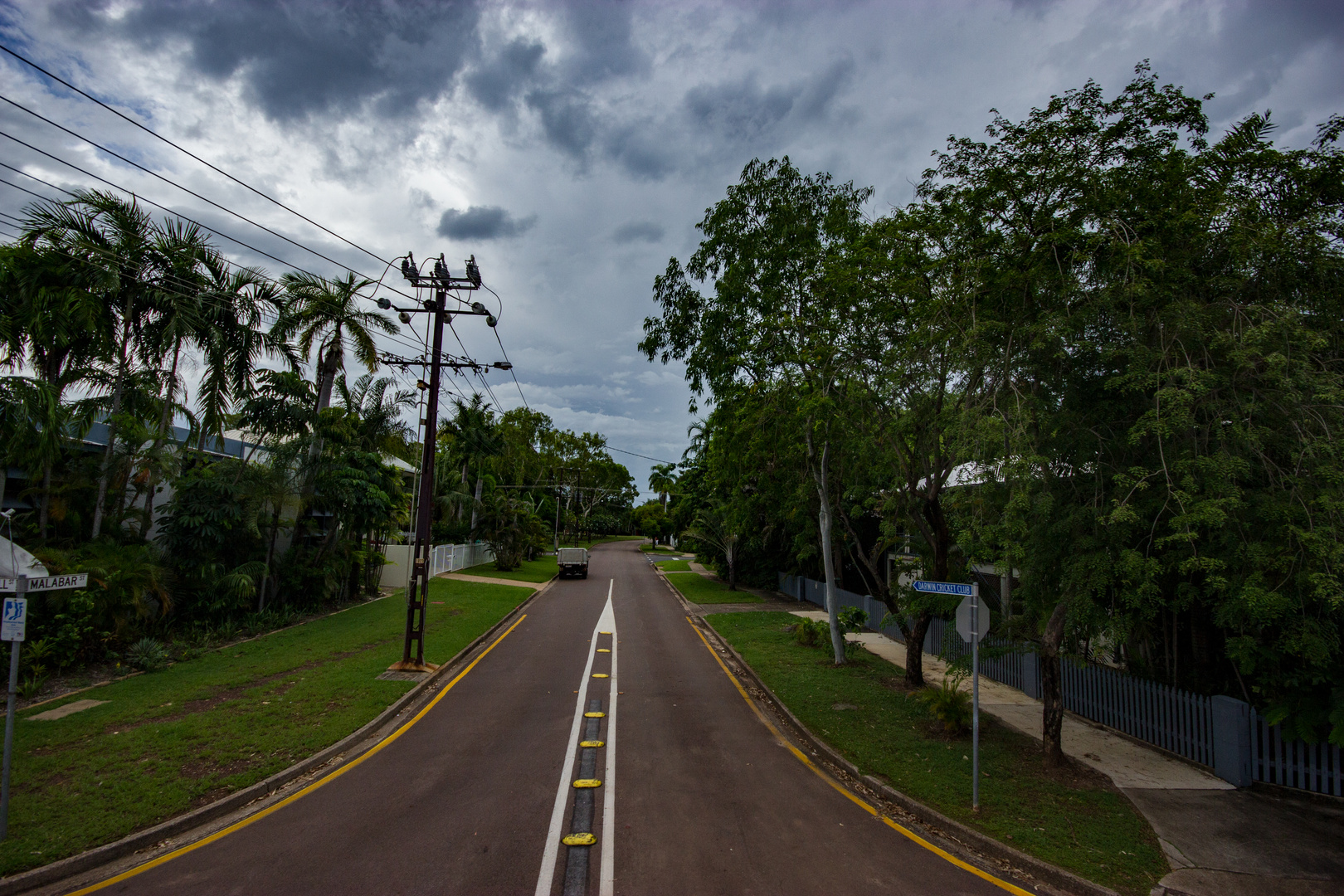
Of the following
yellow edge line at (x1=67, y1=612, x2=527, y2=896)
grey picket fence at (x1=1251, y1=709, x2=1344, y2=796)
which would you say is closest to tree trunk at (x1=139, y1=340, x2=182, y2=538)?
yellow edge line at (x1=67, y1=612, x2=527, y2=896)

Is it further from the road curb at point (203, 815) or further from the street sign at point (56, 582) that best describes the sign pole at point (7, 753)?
the road curb at point (203, 815)

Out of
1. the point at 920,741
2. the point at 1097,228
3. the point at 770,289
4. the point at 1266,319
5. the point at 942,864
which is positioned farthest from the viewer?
the point at 770,289

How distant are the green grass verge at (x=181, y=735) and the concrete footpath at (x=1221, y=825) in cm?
989

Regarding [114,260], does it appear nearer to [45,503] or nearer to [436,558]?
[45,503]

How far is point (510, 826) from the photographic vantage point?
651cm

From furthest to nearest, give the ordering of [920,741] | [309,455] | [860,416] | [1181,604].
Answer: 1. [309,455]
2. [860,416]
3. [920,741]
4. [1181,604]

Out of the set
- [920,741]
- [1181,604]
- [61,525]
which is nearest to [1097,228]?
[1181,604]

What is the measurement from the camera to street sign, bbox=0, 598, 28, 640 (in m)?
6.12

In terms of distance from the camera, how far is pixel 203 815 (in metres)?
6.60

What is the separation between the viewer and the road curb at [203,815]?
5434mm

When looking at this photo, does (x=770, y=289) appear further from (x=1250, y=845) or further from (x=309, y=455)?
(x=309, y=455)

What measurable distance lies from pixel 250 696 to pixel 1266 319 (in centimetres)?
1506

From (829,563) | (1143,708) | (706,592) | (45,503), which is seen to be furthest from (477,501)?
(1143,708)

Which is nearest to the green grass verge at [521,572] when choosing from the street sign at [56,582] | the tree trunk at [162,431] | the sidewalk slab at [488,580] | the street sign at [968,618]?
the sidewalk slab at [488,580]
